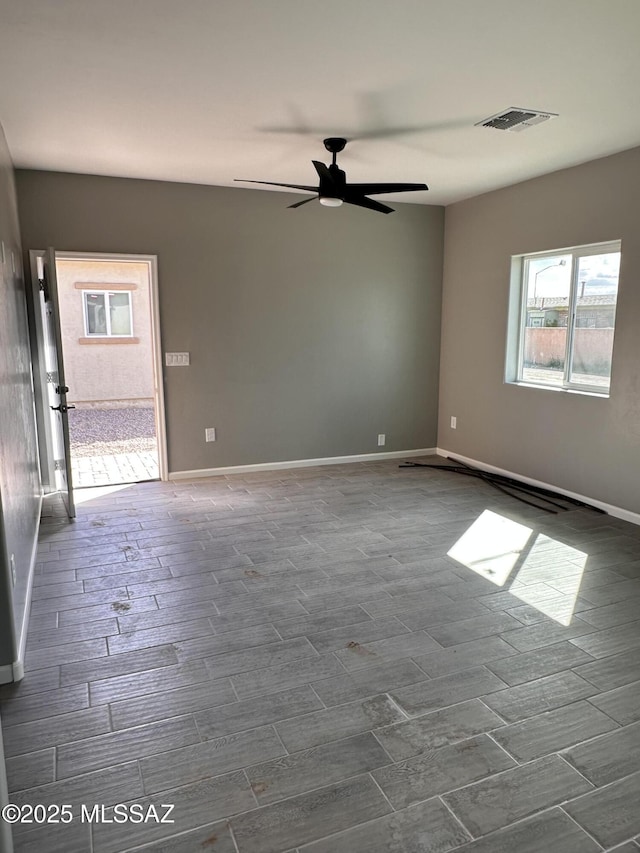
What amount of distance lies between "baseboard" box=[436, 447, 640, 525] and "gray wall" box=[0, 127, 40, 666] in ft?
13.7

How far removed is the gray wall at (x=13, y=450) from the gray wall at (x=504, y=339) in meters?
4.17

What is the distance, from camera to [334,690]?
2.40 meters

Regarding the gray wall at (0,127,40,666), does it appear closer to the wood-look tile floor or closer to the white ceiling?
the wood-look tile floor

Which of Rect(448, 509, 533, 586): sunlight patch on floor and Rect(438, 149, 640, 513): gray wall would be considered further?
Rect(438, 149, 640, 513): gray wall

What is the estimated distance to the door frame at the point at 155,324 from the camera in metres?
5.08

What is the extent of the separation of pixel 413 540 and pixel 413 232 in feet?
12.0

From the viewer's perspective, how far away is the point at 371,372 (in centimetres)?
628

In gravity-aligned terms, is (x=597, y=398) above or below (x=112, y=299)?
below

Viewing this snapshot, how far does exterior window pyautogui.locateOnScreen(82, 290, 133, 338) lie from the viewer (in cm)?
1020

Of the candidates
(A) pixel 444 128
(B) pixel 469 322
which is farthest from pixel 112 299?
(A) pixel 444 128

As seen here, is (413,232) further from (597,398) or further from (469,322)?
(597,398)

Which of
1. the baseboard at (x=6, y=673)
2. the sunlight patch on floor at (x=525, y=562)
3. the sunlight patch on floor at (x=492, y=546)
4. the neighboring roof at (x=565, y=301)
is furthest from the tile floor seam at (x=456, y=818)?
the neighboring roof at (x=565, y=301)

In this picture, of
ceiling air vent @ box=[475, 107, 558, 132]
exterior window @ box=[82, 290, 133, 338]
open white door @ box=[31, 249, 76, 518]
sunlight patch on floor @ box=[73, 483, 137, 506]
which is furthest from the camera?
exterior window @ box=[82, 290, 133, 338]

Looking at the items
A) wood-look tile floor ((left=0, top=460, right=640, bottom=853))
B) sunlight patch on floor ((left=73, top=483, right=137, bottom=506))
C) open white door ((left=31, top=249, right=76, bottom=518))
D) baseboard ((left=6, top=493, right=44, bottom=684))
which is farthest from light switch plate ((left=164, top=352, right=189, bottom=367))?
A: baseboard ((left=6, top=493, right=44, bottom=684))
